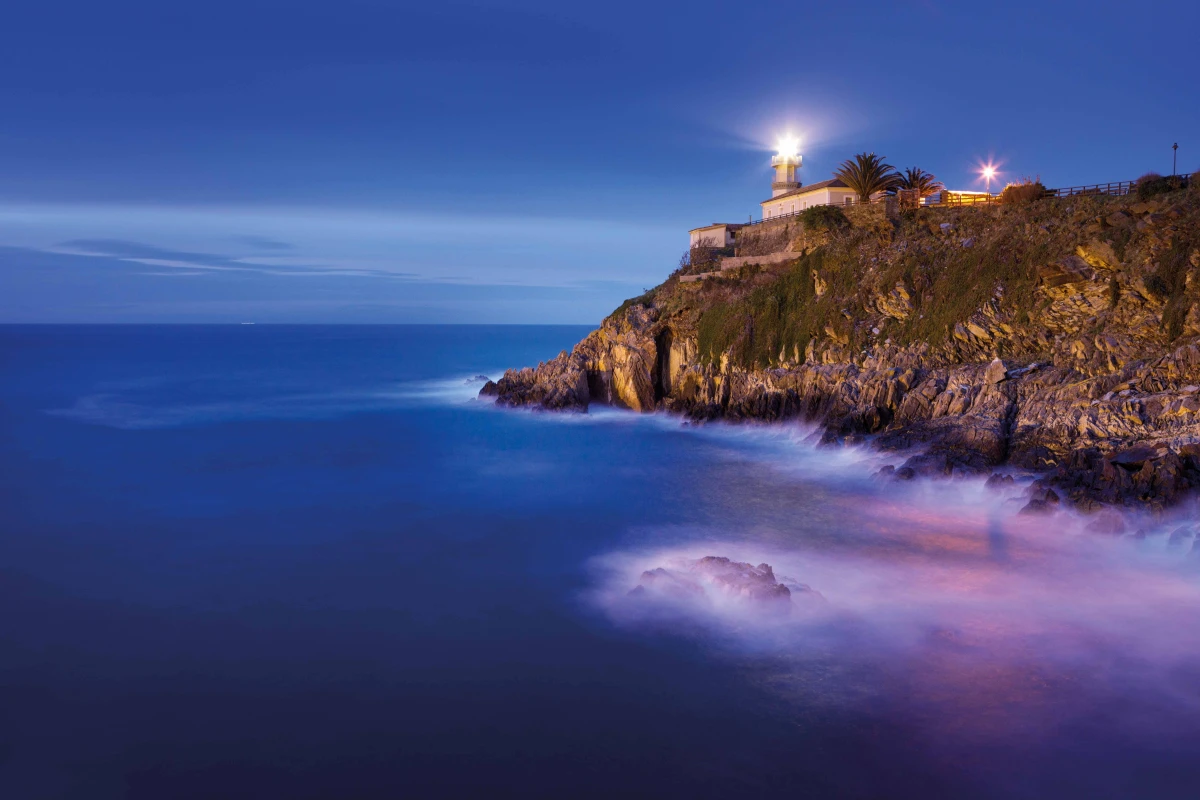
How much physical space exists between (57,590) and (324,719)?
327 inches

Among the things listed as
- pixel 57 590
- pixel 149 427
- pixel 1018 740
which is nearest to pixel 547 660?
pixel 1018 740

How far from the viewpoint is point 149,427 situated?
117 ft

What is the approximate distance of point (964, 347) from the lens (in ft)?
87.1

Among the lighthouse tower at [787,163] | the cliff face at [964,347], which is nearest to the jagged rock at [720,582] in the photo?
the cliff face at [964,347]

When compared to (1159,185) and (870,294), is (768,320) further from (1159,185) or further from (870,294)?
(1159,185)

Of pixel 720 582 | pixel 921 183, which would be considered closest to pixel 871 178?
pixel 921 183

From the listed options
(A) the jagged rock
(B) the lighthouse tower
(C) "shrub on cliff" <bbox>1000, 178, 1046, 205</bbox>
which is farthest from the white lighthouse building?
(A) the jagged rock

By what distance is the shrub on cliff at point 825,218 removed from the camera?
3506 centimetres

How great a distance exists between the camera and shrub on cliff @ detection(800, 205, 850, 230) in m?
35.1

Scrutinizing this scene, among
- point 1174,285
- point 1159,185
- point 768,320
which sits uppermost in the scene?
point 1159,185

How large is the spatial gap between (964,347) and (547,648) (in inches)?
773

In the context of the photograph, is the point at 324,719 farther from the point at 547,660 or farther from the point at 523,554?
the point at 523,554

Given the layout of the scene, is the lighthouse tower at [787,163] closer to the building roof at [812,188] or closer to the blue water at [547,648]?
the building roof at [812,188]

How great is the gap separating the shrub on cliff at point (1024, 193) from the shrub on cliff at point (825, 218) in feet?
21.6
